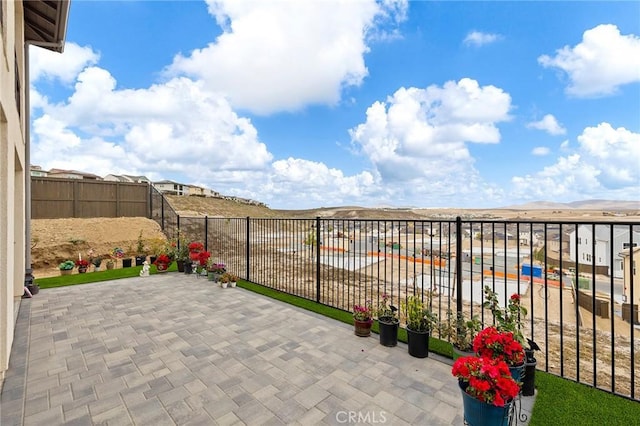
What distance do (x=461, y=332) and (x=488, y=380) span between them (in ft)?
3.70

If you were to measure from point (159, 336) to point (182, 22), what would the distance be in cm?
854

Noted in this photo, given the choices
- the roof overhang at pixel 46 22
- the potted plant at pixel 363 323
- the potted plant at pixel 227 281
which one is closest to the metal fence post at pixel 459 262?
the potted plant at pixel 363 323

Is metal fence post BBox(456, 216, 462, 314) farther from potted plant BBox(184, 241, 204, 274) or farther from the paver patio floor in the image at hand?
potted plant BBox(184, 241, 204, 274)

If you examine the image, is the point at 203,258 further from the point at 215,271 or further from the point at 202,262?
the point at 215,271

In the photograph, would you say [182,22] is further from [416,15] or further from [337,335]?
[337,335]

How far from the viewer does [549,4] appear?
659 centimetres

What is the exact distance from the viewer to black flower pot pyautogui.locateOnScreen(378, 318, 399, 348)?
2.96 metres

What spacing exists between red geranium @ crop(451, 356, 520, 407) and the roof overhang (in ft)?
23.2


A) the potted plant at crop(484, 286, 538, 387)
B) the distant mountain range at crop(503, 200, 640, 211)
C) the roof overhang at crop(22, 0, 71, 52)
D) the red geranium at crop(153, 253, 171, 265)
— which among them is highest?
the roof overhang at crop(22, 0, 71, 52)

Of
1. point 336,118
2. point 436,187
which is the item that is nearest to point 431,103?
point 436,187

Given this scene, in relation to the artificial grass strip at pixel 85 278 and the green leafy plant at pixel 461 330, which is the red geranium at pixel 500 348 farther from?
the artificial grass strip at pixel 85 278

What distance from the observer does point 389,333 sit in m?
2.97

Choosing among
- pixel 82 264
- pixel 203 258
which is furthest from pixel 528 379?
pixel 82 264

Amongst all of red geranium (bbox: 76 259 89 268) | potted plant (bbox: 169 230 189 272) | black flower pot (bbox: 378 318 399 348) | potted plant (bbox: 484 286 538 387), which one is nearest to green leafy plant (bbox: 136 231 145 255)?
red geranium (bbox: 76 259 89 268)
